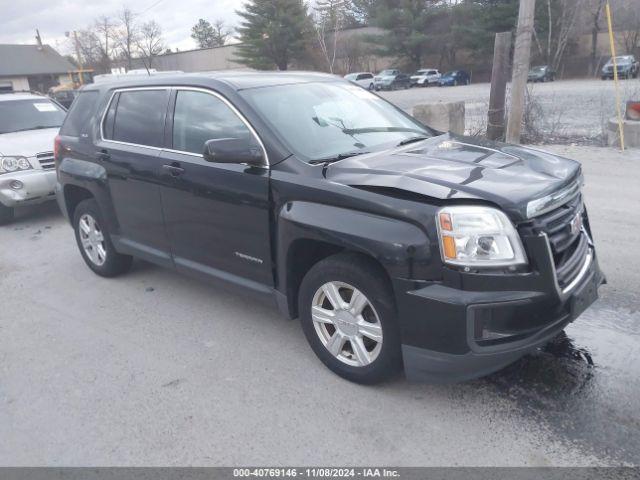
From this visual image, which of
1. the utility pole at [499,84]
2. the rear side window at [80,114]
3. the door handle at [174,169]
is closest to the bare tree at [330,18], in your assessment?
the utility pole at [499,84]

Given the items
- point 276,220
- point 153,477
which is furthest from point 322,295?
point 153,477

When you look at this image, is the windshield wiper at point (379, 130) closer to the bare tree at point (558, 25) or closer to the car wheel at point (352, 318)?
the car wheel at point (352, 318)

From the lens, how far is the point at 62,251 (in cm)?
673

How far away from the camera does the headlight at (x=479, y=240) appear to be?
2797 mm

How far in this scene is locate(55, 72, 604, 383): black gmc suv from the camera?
2818 mm

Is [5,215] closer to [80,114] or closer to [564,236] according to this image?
[80,114]

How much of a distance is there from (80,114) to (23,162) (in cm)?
311

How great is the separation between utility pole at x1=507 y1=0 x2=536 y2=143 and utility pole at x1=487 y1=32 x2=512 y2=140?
0.16 metres

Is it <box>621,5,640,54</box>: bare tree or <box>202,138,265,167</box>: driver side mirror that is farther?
<box>621,5,640,54</box>: bare tree

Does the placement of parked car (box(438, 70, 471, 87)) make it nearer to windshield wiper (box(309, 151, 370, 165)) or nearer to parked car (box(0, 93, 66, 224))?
parked car (box(0, 93, 66, 224))

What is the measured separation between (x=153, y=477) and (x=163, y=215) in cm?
226

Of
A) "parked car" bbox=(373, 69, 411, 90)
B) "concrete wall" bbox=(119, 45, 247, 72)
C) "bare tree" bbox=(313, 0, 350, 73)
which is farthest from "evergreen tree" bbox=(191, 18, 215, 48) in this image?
"parked car" bbox=(373, 69, 411, 90)

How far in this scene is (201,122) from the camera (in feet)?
13.6

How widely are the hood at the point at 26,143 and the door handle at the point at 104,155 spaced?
373 cm
